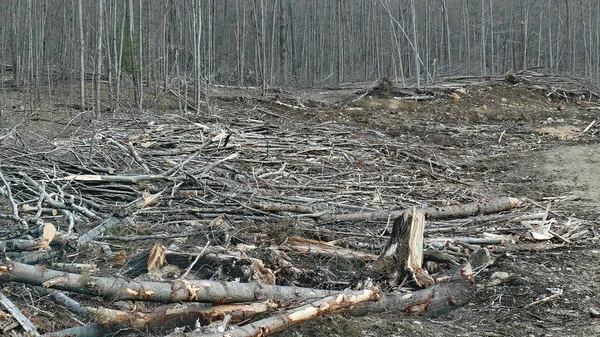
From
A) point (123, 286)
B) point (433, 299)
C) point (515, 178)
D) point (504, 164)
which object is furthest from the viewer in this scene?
point (504, 164)

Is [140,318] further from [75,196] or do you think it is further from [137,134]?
[137,134]

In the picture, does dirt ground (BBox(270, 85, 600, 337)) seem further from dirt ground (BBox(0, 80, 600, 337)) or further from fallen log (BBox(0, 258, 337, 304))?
fallen log (BBox(0, 258, 337, 304))

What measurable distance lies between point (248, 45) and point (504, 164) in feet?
77.5

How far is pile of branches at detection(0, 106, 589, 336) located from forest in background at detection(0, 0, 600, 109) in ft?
13.4

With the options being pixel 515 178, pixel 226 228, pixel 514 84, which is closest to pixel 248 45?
pixel 514 84

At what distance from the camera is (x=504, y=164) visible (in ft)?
35.3

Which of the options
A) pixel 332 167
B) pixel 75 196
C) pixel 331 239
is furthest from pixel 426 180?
pixel 75 196

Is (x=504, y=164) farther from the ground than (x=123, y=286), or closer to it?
closer to it

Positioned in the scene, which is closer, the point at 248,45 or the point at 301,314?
the point at 301,314

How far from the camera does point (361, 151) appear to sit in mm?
10383

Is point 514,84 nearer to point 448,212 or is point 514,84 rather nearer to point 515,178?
point 515,178

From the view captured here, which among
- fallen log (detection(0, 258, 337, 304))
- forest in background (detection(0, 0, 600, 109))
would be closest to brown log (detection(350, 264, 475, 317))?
fallen log (detection(0, 258, 337, 304))

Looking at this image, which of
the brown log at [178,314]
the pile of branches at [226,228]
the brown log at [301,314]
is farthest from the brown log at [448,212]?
the brown log at [178,314]

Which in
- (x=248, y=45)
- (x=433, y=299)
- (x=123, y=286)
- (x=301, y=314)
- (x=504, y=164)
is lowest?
(x=433, y=299)
